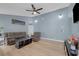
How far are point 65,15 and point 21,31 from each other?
1.31 m

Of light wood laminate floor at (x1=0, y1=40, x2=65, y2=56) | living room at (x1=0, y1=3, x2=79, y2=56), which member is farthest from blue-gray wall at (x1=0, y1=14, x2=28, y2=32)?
Answer: light wood laminate floor at (x1=0, y1=40, x2=65, y2=56)

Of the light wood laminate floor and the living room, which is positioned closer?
the living room

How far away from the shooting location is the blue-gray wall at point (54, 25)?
209 centimetres

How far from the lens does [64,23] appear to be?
7.18 ft

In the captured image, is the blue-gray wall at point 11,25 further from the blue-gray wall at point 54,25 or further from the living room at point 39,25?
the blue-gray wall at point 54,25

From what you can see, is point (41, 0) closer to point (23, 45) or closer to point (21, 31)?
point (21, 31)

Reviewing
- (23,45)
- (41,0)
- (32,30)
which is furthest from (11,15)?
(23,45)

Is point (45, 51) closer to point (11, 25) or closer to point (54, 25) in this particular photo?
point (54, 25)

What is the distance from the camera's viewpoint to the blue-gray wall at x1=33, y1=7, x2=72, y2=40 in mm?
2094

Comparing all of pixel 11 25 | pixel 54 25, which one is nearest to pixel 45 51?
pixel 54 25

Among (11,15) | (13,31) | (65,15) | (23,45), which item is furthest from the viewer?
(23,45)

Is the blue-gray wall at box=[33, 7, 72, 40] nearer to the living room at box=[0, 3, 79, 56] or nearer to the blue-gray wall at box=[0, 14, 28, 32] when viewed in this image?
the living room at box=[0, 3, 79, 56]

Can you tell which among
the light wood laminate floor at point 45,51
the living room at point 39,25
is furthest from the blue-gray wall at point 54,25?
the light wood laminate floor at point 45,51

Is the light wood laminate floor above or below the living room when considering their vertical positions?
below
